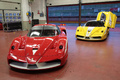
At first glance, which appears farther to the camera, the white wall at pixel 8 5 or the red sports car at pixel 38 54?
the white wall at pixel 8 5

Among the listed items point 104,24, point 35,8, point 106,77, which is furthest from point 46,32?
point 35,8

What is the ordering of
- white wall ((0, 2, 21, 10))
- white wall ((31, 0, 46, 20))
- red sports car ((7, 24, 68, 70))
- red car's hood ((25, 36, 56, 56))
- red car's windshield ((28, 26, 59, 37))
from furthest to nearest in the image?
white wall ((31, 0, 46, 20)), white wall ((0, 2, 21, 10)), red car's windshield ((28, 26, 59, 37)), red car's hood ((25, 36, 56, 56)), red sports car ((7, 24, 68, 70))

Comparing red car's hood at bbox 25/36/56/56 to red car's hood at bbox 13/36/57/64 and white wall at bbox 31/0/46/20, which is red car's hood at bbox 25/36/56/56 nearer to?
red car's hood at bbox 13/36/57/64

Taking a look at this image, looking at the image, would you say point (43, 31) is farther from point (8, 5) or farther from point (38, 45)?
point (8, 5)

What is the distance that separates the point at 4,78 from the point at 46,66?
874 mm

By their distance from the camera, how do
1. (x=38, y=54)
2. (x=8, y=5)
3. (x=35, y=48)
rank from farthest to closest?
(x=8, y=5)
(x=35, y=48)
(x=38, y=54)

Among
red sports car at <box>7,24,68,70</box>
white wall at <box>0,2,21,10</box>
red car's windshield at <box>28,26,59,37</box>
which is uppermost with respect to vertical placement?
white wall at <box>0,2,21,10</box>

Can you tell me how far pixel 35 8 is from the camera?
12.8 m

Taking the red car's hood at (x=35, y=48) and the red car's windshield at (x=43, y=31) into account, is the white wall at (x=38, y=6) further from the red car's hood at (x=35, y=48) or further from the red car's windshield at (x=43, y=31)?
the red car's hood at (x=35, y=48)

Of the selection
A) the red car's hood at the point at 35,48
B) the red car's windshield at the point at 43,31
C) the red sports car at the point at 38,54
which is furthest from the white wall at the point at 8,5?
the red car's hood at the point at 35,48

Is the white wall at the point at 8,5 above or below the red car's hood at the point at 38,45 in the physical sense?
above

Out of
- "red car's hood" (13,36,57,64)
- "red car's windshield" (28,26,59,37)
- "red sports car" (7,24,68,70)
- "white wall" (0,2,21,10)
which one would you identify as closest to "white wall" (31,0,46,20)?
"white wall" (0,2,21,10)

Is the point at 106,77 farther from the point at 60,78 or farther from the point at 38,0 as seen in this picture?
the point at 38,0

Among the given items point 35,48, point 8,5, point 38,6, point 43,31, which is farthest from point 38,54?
point 38,6
